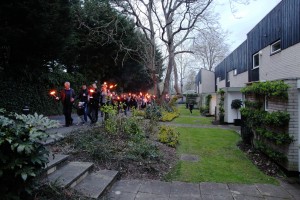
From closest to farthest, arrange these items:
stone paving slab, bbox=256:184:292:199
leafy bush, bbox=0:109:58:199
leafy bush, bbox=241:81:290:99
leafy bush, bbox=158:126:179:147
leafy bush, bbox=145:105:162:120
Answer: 1. leafy bush, bbox=0:109:58:199
2. stone paving slab, bbox=256:184:292:199
3. leafy bush, bbox=241:81:290:99
4. leafy bush, bbox=158:126:179:147
5. leafy bush, bbox=145:105:162:120

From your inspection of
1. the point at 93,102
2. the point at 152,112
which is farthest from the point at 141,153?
the point at 152,112

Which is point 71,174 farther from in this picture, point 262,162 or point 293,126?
point 262,162

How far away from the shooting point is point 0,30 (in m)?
9.93

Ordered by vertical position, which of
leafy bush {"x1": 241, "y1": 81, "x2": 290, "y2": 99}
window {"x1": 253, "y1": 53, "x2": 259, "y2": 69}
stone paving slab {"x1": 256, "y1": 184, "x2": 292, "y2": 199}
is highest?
window {"x1": 253, "y1": 53, "x2": 259, "y2": 69}

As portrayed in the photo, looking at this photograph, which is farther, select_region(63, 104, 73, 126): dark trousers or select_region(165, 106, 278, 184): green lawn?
select_region(63, 104, 73, 126): dark trousers

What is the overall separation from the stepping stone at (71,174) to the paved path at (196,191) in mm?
638

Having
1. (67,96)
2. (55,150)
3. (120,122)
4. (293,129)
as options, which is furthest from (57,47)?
(293,129)

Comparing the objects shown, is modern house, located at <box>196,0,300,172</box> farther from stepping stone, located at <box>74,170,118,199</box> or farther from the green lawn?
stepping stone, located at <box>74,170,118,199</box>

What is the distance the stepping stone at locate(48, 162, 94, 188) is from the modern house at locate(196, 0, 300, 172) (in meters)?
4.69

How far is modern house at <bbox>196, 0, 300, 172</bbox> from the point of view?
6387mm

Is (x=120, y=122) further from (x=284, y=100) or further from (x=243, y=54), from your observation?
(x=243, y=54)

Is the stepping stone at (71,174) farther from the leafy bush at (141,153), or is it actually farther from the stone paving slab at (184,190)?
the stone paving slab at (184,190)

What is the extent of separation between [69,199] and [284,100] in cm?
540

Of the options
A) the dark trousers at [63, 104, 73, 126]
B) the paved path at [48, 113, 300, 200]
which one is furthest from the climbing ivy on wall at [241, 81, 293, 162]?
the dark trousers at [63, 104, 73, 126]
